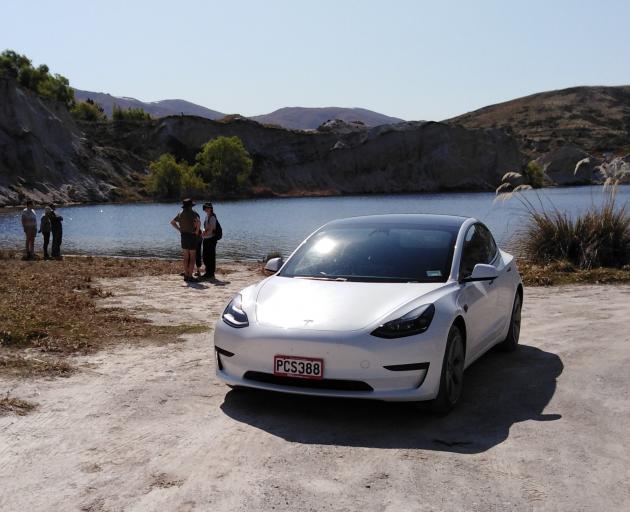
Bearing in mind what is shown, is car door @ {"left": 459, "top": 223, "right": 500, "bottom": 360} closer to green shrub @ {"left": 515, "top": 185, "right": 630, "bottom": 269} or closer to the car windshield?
the car windshield

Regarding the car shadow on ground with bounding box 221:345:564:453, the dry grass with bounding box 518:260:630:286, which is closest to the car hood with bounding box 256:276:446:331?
the car shadow on ground with bounding box 221:345:564:453

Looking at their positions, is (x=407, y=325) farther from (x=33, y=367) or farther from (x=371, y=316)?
(x=33, y=367)

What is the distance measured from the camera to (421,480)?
454 centimetres

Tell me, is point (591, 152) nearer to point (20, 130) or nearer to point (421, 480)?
point (20, 130)

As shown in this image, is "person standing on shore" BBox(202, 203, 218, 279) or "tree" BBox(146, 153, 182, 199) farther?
"tree" BBox(146, 153, 182, 199)

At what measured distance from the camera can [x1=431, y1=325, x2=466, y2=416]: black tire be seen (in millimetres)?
5816

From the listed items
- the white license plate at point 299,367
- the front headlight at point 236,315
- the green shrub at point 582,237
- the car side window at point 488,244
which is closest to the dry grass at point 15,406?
the front headlight at point 236,315

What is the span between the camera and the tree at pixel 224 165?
11038 centimetres

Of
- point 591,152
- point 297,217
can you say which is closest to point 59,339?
point 297,217

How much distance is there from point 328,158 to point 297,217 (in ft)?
231

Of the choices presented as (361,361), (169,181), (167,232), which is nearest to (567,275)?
(361,361)

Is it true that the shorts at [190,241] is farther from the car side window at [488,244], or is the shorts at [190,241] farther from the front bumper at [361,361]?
the front bumper at [361,361]

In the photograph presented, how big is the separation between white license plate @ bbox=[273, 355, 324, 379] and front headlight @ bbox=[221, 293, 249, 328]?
0.49 meters

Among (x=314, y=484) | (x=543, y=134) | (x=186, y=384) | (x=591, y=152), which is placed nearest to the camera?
(x=314, y=484)
